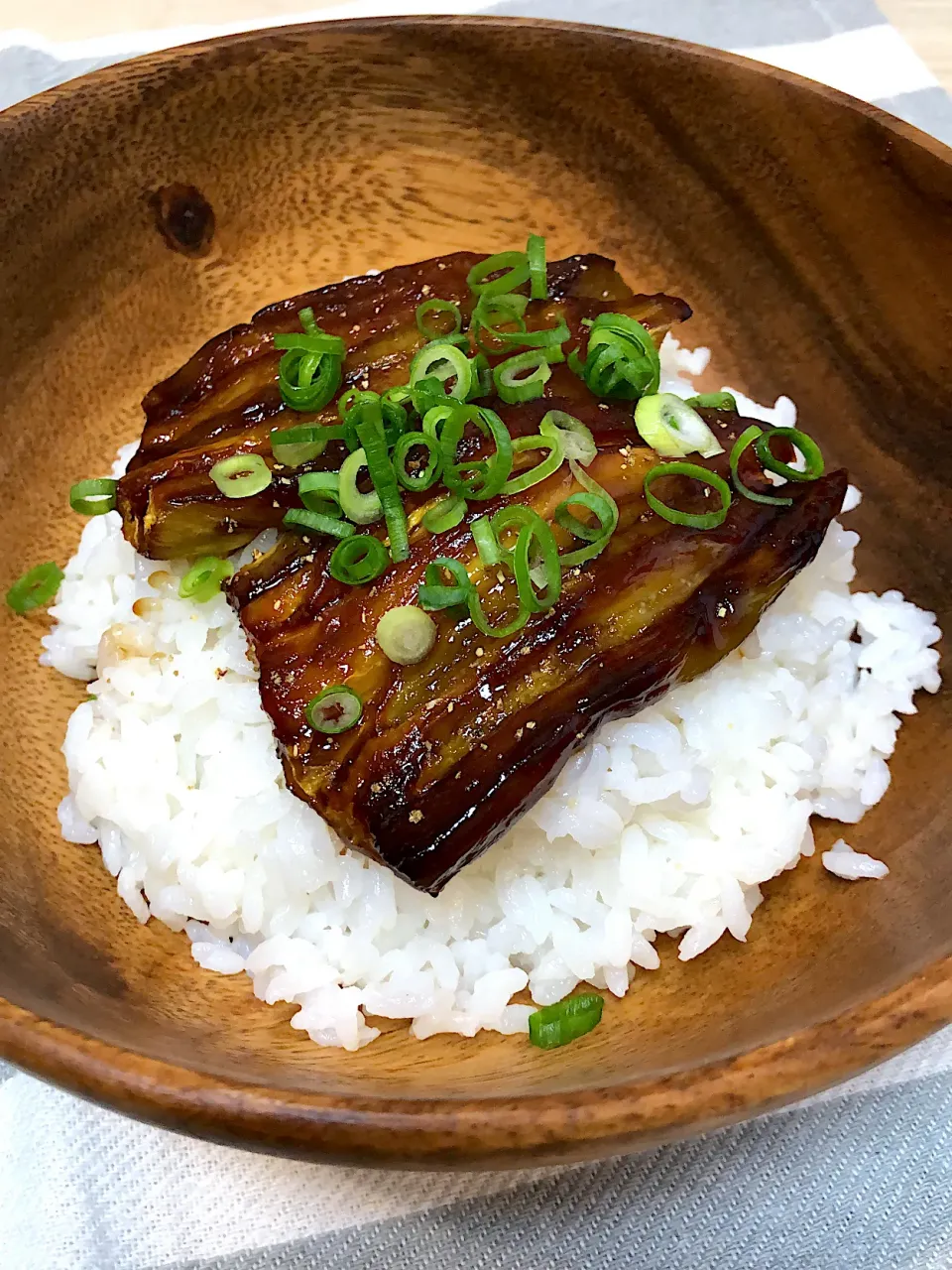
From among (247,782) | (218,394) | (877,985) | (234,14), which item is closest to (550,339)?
(218,394)

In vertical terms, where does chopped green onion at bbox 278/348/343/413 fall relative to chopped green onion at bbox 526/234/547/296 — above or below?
below

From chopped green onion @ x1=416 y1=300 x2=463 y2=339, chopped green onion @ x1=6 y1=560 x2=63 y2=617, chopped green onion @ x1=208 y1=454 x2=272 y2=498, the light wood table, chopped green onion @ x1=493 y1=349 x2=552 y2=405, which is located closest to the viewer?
chopped green onion @ x1=208 y1=454 x2=272 y2=498

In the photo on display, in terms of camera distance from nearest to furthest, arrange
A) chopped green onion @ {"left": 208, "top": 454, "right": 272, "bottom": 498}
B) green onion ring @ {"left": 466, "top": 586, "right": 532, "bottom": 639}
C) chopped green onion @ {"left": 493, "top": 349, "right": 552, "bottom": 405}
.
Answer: green onion ring @ {"left": 466, "top": 586, "right": 532, "bottom": 639} < chopped green onion @ {"left": 208, "top": 454, "right": 272, "bottom": 498} < chopped green onion @ {"left": 493, "top": 349, "right": 552, "bottom": 405}

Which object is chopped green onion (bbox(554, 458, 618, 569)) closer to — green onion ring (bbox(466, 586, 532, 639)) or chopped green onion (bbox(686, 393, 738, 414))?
green onion ring (bbox(466, 586, 532, 639))

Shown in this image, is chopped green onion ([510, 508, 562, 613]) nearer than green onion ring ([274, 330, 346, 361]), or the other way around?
chopped green onion ([510, 508, 562, 613])

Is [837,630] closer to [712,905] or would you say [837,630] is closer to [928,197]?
[712,905]

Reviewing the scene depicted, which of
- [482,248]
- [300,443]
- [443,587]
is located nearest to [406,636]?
[443,587]

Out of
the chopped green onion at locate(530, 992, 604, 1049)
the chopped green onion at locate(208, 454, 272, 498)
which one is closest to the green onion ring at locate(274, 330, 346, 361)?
the chopped green onion at locate(208, 454, 272, 498)
